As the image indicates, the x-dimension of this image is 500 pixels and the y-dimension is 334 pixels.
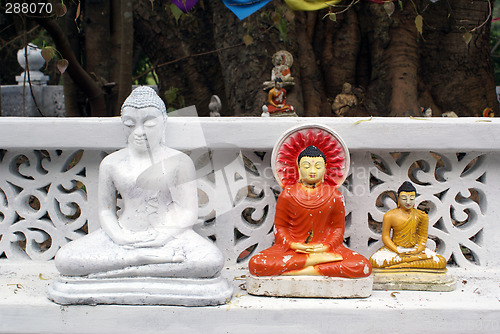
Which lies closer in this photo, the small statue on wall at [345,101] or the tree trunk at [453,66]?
the small statue on wall at [345,101]

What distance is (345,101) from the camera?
18.4ft

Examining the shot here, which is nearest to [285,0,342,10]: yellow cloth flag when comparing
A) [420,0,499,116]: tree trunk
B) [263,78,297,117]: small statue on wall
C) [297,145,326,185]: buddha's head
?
[297,145,326,185]: buddha's head

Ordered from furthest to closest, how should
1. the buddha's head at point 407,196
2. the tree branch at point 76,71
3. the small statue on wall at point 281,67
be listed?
the small statue on wall at point 281,67 < the tree branch at point 76,71 < the buddha's head at point 407,196

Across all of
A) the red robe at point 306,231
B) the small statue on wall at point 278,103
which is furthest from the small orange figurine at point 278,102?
the red robe at point 306,231

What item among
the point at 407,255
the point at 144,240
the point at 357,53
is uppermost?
the point at 357,53


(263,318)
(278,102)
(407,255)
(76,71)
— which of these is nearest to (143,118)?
(263,318)

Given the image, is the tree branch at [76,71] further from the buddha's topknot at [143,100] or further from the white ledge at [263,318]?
the white ledge at [263,318]

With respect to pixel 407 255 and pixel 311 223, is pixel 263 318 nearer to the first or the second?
pixel 311 223

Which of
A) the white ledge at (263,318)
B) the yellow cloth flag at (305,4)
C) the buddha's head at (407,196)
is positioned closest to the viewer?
the white ledge at (263,318)

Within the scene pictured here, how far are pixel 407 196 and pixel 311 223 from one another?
0.57 meters

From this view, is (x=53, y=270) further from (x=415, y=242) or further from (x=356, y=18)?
(x=356, y=18)

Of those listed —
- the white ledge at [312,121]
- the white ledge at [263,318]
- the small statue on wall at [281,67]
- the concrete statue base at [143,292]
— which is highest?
the small statue on wall at [281,67]

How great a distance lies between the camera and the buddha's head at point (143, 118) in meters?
3.09

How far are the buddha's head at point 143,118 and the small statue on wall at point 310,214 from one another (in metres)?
0.69
